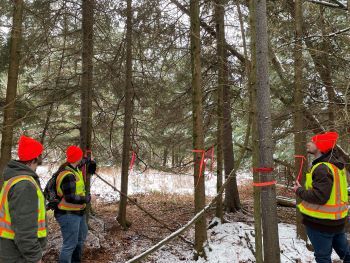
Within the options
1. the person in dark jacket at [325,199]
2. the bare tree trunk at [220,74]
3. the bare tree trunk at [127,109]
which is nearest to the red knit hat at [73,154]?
→ the person in dark jacket at [325,199]

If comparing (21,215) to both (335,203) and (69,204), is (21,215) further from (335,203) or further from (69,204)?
(335,203)

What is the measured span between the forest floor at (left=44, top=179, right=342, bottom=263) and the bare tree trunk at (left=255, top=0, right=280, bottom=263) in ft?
9.83

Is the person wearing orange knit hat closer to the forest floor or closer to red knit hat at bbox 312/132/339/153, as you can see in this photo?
the forest floor

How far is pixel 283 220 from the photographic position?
9969 mm

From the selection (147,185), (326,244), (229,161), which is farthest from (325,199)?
(147,185)

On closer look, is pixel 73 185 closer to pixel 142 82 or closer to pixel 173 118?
pixel 173 118

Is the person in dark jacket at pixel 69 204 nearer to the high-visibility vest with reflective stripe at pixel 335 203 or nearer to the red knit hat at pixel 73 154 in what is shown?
the red knit hat at pixel 73 154

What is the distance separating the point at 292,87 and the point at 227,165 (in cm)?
326

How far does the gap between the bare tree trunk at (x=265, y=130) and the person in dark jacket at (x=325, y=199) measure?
60 cm

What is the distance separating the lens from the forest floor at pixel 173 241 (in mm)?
7246

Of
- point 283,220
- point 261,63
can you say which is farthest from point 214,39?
point 261,63

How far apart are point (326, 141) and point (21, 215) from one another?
12.0 ft

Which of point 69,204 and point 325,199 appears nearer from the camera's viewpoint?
point 325,199

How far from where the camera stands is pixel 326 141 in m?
4.43
